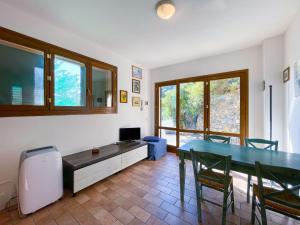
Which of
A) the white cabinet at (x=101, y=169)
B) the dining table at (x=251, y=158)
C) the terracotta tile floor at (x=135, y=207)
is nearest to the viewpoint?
the dining table at (x=251, y=158)

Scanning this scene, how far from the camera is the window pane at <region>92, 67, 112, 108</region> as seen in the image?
2.93 metres

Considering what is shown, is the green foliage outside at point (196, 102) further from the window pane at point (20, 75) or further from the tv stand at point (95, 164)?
the window pane at point (20, 75)

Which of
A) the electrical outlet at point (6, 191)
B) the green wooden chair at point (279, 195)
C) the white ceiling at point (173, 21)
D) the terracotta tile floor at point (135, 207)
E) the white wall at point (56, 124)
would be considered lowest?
the terracotta tile floor at point (135, 207)

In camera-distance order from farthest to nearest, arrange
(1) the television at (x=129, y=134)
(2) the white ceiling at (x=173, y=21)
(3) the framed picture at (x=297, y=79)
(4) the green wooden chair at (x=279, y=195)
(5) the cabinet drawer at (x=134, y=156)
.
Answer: (1) the television at (x=129, y=134) < (5) the cabinet drawer at (x=134, y=156) < (3) the framed picture at (x=297, y=79) < (2) the white ceiling at (x=173, y=21) < (4) the green wooden chair at (x=279, y=195)

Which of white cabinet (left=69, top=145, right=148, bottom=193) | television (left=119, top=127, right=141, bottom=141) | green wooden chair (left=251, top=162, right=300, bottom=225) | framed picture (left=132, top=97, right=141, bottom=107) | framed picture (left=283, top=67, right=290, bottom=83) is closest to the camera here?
green wooden chair (left=251, top=162, right=300, bottom=225)

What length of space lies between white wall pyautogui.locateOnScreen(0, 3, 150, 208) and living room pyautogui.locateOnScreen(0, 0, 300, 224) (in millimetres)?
14

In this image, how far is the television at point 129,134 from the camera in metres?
3.38

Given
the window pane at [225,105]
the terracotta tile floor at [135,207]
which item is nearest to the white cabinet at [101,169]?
the terracotta tile floor at [135,207]

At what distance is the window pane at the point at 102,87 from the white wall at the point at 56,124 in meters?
0.26

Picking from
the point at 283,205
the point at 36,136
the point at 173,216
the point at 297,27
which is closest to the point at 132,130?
the point at 36,136

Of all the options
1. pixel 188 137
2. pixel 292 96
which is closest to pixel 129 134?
pixel 188 137

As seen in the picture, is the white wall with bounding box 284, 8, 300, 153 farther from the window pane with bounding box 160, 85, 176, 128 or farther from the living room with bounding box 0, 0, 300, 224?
the window pane with bounding box 160, 85, 176, 128

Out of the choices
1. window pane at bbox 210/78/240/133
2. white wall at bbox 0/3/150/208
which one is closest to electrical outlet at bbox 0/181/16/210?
white wall at bbox 0/3/150/208

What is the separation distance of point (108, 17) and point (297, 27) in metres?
2.69
